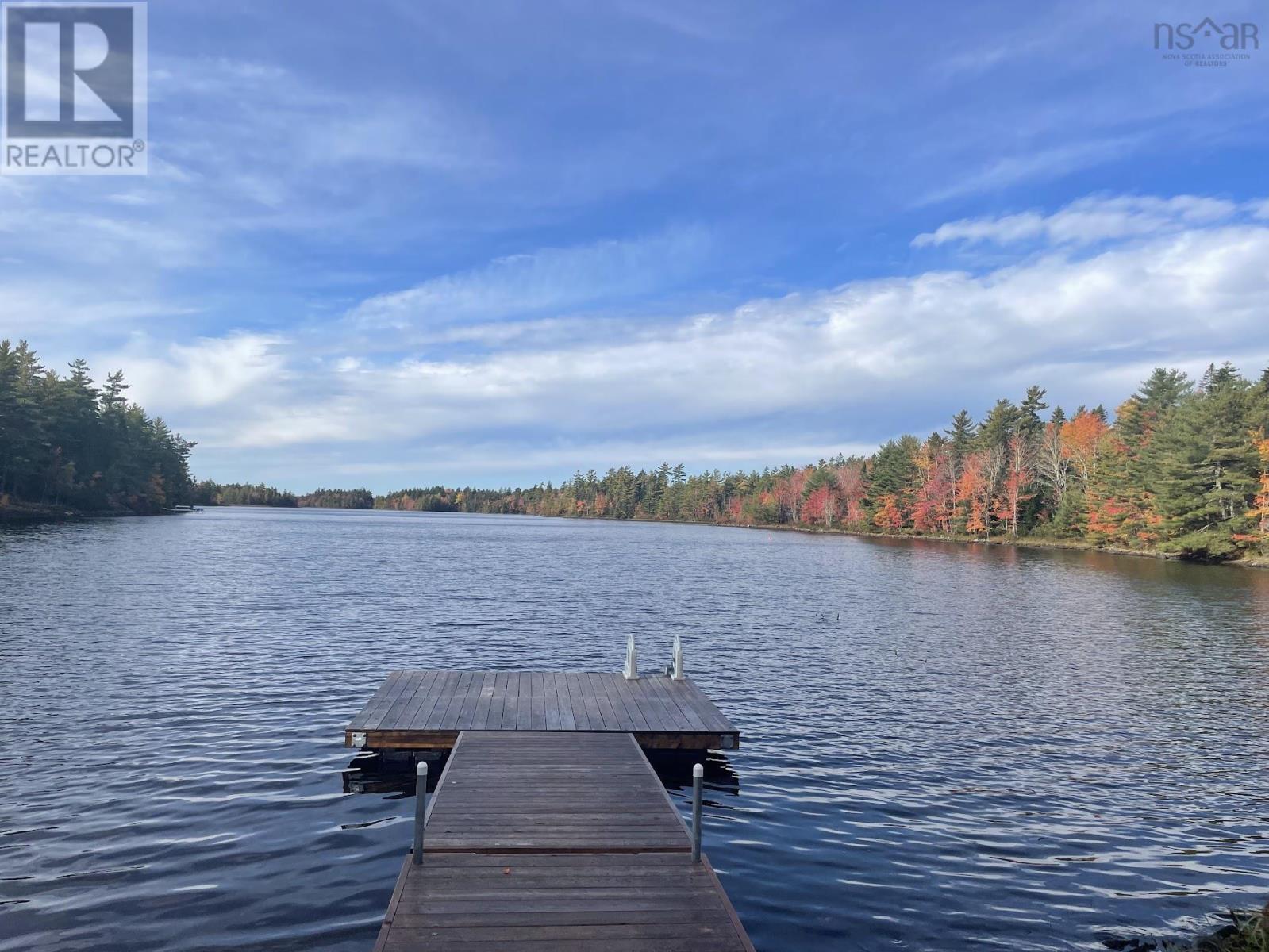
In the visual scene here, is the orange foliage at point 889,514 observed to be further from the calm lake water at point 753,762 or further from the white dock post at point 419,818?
the white dock post at point 419,818

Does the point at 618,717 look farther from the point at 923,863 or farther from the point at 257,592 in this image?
the point at 257,592

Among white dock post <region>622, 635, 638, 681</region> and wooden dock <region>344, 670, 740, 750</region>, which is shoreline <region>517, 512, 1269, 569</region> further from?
wooden dock <region>344, 670, 740, 750</region>

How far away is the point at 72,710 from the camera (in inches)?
628

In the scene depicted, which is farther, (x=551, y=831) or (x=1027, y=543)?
(x=1027, y=543)

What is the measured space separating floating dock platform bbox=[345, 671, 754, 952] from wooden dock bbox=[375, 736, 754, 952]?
0.7 inches

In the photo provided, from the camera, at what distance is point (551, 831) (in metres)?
8.89

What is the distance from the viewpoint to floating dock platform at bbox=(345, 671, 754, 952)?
675cm

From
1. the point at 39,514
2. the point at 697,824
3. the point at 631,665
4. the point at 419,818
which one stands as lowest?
the point at 631,665

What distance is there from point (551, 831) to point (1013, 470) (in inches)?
4055

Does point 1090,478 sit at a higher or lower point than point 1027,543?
higher

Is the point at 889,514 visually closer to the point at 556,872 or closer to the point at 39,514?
the point at 39,514

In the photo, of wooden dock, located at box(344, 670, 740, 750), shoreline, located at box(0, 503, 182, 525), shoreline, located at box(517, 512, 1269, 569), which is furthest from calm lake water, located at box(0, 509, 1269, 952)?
shoreline, located at box(0, 503, 182, 525)

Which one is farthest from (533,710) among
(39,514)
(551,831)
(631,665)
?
(39,514)

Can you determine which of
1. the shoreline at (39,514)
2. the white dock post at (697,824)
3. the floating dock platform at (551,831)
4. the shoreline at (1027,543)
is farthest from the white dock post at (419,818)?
the shoreline at (39,514)
